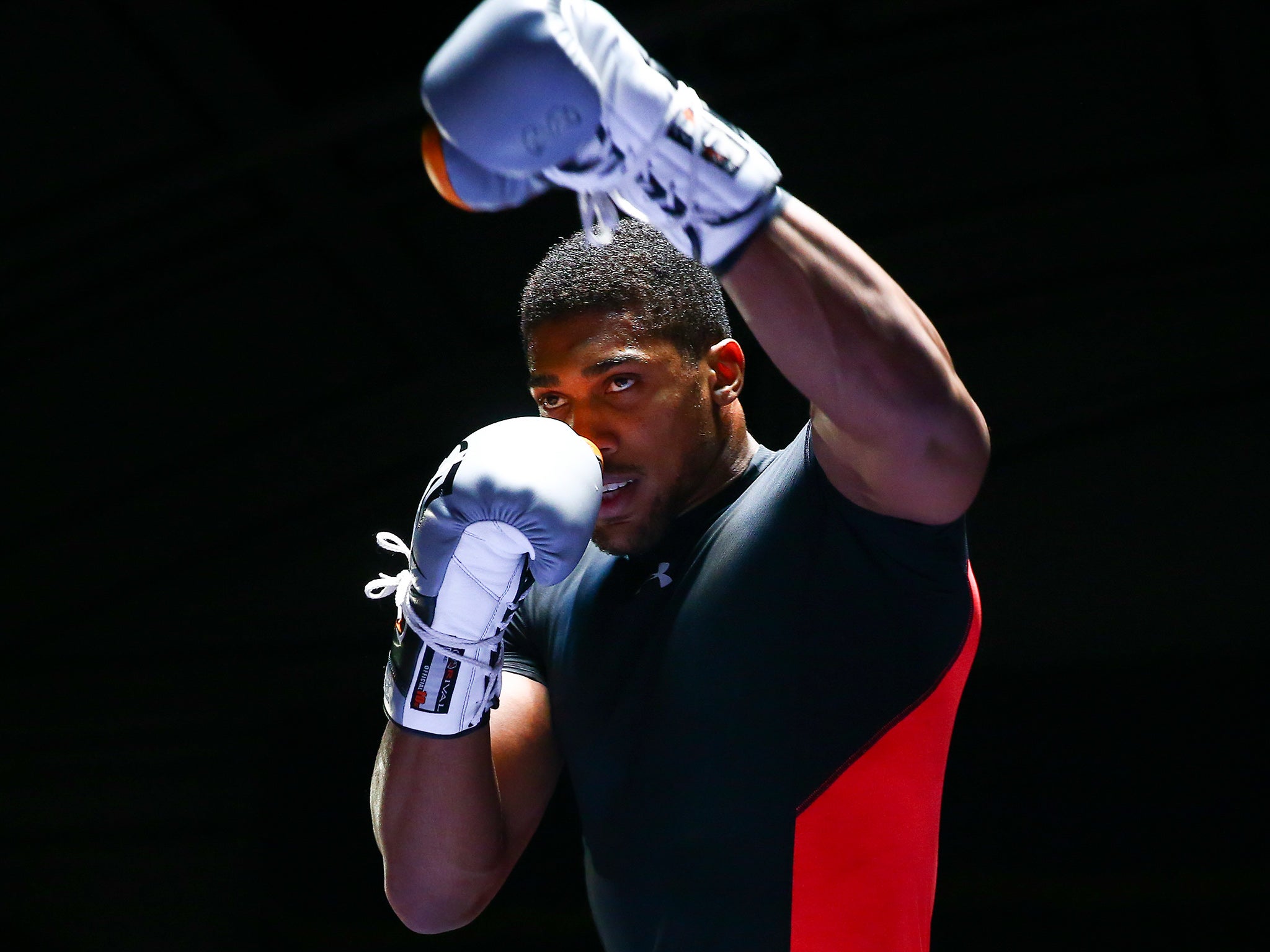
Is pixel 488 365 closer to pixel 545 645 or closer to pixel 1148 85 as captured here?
pixel 1148 85

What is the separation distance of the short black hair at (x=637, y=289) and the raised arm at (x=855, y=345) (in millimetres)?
497

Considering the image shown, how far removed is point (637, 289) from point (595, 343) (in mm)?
106

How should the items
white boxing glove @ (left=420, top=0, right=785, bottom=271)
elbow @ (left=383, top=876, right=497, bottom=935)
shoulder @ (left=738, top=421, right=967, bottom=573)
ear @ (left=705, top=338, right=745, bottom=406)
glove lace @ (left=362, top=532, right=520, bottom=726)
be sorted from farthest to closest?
ear @ (left=705, top=338, right=745, bottom=406)
elbow @ (left=383, top=876, right=497, bottom=935)
glove lace @ (left=362, top=532, right=520, bottom=726)
shoulder @ (left=738, top=421, right=967, bottom=573)
white boxing glove @ (left=420, top=0, right=785, bottom=271)

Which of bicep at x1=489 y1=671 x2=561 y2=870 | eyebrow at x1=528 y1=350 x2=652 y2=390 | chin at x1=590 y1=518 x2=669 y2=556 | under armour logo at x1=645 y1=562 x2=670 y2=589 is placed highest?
eyebrow at x1=528 y1=350 x2=652 y2=390

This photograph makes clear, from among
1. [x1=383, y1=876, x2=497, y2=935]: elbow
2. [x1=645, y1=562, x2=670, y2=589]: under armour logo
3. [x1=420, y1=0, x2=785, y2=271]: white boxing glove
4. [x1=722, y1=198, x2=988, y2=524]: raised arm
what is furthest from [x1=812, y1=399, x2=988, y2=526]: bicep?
[x1=383, y1=876, x2=497, y2=935]: elbow

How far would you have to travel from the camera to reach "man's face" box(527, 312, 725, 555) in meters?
1.65

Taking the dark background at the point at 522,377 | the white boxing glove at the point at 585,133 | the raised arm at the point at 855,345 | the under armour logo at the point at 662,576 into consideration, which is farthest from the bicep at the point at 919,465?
the dark background at the point at 522,377

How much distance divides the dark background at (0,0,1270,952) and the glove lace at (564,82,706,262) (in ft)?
6.97

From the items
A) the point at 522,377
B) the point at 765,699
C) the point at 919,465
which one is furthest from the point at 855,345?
the point at 522,377

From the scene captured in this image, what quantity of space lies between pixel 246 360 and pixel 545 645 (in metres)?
2.93

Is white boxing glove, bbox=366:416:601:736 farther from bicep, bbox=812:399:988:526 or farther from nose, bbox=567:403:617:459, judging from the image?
bicep, bbox=812:399:988:526

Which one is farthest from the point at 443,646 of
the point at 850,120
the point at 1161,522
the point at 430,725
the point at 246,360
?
the point at 1161,522

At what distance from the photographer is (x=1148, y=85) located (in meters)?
3.81

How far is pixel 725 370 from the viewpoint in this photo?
177cm
